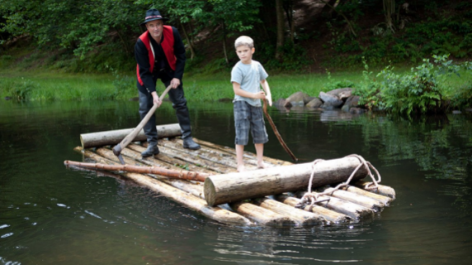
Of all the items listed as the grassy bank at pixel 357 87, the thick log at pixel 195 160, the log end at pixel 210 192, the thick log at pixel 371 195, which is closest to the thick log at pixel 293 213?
the log end at pixel 210 192

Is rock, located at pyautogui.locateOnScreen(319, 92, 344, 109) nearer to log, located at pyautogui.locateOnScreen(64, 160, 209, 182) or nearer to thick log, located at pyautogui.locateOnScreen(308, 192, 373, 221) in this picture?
log, located at pyautogui.locateOnScreen(64, 160, 209, 182)

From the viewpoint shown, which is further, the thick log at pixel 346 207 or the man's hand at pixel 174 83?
the man's hand at pixel 174 83

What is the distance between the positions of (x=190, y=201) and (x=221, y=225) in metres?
0.68

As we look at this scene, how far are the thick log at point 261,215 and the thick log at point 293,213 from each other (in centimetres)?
8

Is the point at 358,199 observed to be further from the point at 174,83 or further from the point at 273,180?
the point at 174,83

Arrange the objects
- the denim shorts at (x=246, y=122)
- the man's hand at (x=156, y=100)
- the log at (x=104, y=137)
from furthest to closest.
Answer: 1. the log at (x=104, y=137)
2. the man's hand at (x=156, y=100)
3. the denim shorts at (x=246, y=122)

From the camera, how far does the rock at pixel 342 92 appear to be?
1486 cm

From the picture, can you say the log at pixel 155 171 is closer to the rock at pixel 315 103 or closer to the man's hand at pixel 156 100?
the man's hand at pixel 156 100

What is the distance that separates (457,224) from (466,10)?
69.3 feet

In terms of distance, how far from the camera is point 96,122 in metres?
12.4

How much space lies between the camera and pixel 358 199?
4.71 m

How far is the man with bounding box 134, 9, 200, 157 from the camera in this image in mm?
6645

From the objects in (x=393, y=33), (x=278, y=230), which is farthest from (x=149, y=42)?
(x=393, y=33)

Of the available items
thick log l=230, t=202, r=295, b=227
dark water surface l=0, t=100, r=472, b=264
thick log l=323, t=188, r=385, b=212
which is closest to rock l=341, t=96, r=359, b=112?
dark water surface l=0, t=100, r=472, b=264
